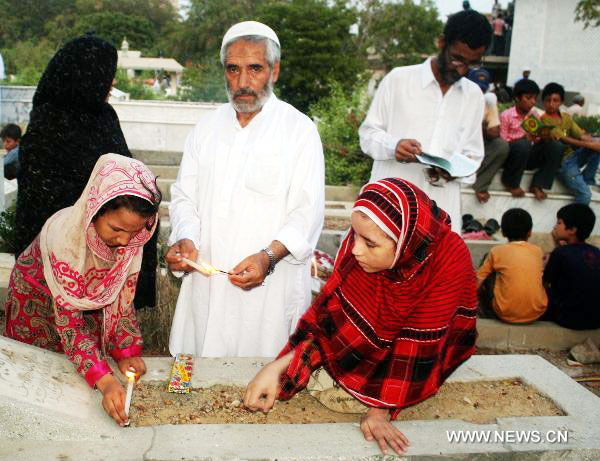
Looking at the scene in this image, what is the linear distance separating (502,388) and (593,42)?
67.9 feet

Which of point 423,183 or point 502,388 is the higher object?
point 423,183

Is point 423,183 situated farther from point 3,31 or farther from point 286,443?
point 3,31

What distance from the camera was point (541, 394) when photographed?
292 centimetres

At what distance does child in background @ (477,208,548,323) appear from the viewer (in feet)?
15.9

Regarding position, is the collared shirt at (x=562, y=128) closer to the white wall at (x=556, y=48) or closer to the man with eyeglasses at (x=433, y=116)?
the man with eyeglasses at (x=433, y=116)

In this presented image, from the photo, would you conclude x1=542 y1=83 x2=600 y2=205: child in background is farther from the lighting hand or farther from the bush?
the bush

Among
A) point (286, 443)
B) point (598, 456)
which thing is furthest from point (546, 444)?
point (286, 443)

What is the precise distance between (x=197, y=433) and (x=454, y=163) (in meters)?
2.27

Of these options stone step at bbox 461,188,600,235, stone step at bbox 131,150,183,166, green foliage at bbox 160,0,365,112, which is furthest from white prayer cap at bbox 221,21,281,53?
green foliage at bbox 160,0,365,112

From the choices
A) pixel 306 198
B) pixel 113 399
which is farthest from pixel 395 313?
pixel 113 399

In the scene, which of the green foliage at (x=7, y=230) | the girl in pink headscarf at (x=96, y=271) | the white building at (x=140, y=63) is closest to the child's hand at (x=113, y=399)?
the girl in pink headscarf at (x=96, y=271)

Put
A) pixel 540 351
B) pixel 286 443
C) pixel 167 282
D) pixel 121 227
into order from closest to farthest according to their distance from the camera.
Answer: pixel 286 443 < pixel 121 227 < pixel 167 282 < pixel 540 351

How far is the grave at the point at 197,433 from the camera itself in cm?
221

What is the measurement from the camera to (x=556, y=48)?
22422 mm
